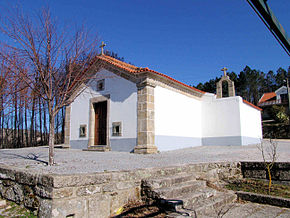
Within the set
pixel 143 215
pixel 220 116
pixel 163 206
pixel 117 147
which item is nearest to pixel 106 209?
pixel 143 215

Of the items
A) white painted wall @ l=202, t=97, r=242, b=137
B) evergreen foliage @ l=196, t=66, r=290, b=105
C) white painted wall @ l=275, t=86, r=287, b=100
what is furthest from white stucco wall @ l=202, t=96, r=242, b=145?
evergreen foliage @ l=196, t=66, r=290, b=105

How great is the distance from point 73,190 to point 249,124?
39.5 ft

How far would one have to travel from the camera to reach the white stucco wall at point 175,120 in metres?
9.56

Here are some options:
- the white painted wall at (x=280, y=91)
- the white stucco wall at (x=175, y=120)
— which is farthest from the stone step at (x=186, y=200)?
the white painted wall at (x=280, y=91)

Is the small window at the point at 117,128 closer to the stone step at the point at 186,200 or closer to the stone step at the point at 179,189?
the stone step at the point at 179,189

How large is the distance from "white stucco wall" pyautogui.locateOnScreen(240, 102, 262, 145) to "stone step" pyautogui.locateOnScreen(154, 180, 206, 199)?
8589 mm

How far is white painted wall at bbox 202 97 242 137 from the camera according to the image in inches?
→ 458

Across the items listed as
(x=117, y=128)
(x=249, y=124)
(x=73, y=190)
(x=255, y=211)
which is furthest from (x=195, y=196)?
(x=249, y=124)

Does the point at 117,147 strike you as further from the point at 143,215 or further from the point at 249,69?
the point at 249,69

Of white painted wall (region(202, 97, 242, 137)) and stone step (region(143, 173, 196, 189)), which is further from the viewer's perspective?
white painted wall (region(202, 97, 242, 137))

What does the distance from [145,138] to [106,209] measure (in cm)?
576

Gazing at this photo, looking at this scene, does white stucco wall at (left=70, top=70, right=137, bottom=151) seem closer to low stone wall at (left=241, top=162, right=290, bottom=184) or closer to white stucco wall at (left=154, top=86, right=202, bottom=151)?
white stucco wall at (left=154, top=86, right=202, bottom=151)

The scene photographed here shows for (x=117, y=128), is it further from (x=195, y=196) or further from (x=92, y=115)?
(x=195, y=196)

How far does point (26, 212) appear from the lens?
3.09 meters
